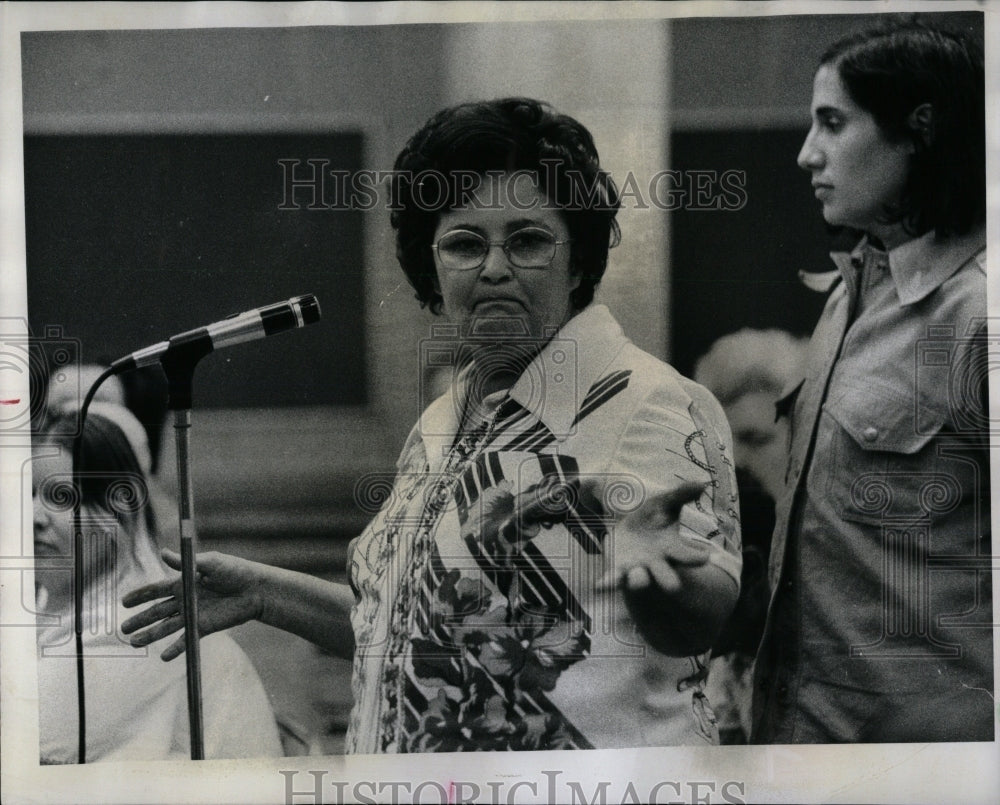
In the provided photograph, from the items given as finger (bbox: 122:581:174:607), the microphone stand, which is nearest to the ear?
the microphone stand

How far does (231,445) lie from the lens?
3.26 m

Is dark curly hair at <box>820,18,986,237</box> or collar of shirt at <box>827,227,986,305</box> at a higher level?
dark curly hair at <box>820,18,986,237</box>

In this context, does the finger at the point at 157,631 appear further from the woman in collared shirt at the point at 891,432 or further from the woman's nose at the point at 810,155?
the woman's nose at the point at 810,155

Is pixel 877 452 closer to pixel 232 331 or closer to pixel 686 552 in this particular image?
pixel 686 552

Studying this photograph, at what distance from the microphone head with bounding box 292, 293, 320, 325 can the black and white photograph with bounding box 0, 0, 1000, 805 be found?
0.02 metres

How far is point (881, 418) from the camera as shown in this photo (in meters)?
3.29

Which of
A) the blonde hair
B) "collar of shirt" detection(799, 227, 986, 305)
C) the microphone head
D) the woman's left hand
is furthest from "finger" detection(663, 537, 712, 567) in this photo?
the microphone head

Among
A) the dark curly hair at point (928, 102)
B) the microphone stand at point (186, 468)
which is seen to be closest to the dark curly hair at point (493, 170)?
the microphone stand at point (186, 468)

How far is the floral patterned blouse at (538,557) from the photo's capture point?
322cm

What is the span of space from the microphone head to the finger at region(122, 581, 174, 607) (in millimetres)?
874

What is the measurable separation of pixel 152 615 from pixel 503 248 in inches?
58.7

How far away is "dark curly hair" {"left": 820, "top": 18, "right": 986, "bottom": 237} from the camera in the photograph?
128 inches

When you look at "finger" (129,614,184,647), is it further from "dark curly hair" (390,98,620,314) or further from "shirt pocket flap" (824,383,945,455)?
"shirt pocket flap" (824,383,945,455)

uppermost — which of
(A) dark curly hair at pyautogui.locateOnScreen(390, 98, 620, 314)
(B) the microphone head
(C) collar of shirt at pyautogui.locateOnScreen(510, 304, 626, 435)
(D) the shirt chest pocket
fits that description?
(A) dark curly hair at pyautogui.locateOnScreen(390, 98, 620, 314)
